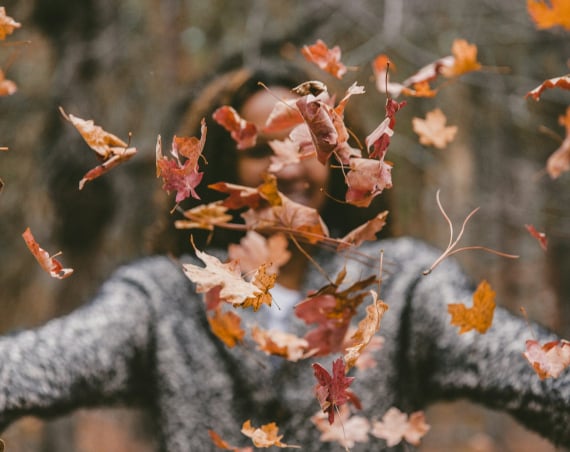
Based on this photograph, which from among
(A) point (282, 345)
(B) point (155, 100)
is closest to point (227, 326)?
(A) point (282, 345)

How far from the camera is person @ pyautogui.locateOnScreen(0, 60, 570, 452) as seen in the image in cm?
81

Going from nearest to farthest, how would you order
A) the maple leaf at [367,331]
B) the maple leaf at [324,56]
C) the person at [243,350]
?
the maple leaf at [367,331], the maple leaf at [324,56], the person at [243,350]

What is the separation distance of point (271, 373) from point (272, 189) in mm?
502

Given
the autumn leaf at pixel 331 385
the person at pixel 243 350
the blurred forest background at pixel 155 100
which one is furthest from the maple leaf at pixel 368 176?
the blurred forest background at pixel 155 100

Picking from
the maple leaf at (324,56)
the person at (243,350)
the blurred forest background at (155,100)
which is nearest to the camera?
the maple leaf at (324,56)

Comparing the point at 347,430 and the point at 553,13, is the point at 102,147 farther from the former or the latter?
the point at 347,430

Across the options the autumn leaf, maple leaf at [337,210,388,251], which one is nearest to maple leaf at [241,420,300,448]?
the autumn leaf

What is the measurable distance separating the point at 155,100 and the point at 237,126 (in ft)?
9.38

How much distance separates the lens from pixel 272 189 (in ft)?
Result: 1.86

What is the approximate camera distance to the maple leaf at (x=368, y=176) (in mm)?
505

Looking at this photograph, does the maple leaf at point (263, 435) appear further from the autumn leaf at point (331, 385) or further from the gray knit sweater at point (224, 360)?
the gray knit sweater at point (224, 360)

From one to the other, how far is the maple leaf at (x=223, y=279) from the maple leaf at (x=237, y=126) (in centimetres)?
15

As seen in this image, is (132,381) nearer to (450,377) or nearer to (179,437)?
(179,437)

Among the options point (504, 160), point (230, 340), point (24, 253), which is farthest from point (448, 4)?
point (230, 340)
